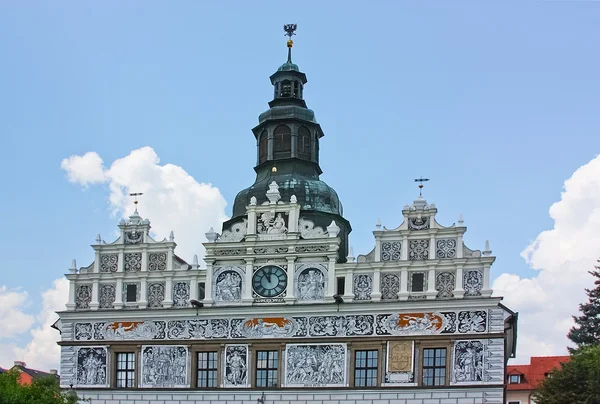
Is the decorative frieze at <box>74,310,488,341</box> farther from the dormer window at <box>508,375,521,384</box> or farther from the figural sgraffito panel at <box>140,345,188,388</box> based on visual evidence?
the dormer window at <box>508,375,521,384</box>

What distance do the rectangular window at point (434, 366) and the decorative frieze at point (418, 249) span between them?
296 centimetres

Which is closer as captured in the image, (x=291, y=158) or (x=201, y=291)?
(x=201, y=291)

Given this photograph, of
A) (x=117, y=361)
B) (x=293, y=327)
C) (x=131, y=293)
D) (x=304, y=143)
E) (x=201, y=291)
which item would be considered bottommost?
(x=117, y=361)

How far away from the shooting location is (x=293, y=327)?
98.8 feet

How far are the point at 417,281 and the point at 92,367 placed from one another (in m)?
11.4

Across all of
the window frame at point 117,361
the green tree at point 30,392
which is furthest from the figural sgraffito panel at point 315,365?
the green tree at point 30,392

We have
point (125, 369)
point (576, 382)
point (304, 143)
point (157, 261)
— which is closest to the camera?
point (576, 382)

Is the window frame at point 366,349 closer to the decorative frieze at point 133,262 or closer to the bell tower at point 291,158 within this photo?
the bell tower at point 291,158

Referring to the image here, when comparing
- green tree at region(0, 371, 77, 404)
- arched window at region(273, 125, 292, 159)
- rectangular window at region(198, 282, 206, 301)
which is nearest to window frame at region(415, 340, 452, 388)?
rectangular window at region(198, 282, 206, 301)

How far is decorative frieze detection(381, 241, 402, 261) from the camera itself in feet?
98.7

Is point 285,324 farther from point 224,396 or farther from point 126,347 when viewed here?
point 126,347

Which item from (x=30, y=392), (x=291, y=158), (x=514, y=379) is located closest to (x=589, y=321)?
(x=514, y=379)

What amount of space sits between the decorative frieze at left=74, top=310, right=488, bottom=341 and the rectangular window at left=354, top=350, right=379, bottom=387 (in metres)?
0.65

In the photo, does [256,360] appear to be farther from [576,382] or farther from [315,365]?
[576,382]
